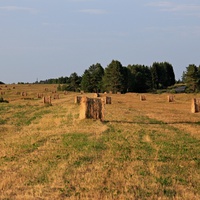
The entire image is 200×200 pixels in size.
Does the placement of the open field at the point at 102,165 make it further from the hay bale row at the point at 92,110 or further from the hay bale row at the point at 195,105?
the hay bale row at the point at 195,105

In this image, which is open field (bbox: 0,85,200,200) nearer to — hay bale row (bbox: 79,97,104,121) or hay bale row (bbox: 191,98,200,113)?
hay bale row (bbox: 79,97,104,121)

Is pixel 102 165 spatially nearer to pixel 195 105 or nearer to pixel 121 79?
pixel 195 105

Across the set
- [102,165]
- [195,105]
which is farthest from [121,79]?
[102,165]

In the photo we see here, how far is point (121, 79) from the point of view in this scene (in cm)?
10288

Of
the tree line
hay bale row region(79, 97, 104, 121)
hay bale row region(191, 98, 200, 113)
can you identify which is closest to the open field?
hay bale row region(79, 97, 104, 121)

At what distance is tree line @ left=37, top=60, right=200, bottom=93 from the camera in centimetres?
10300

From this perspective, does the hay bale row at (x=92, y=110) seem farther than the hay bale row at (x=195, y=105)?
No

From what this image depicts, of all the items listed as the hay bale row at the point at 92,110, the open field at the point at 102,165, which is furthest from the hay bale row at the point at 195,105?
the open field at the point at 102,165

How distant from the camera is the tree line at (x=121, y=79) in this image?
103 metres

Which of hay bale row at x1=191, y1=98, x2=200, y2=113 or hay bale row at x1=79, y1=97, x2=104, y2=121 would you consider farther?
hay bale row at x1=191, y1=98, x2=200, y2=113

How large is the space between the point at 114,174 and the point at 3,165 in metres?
3.65

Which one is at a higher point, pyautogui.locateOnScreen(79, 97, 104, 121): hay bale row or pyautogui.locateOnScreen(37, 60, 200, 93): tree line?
pyautogui.locateOnScreen(37, 60, 200, 93): tree line

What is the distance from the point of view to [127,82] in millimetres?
107250

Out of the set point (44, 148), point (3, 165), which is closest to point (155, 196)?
point (3, 165)
